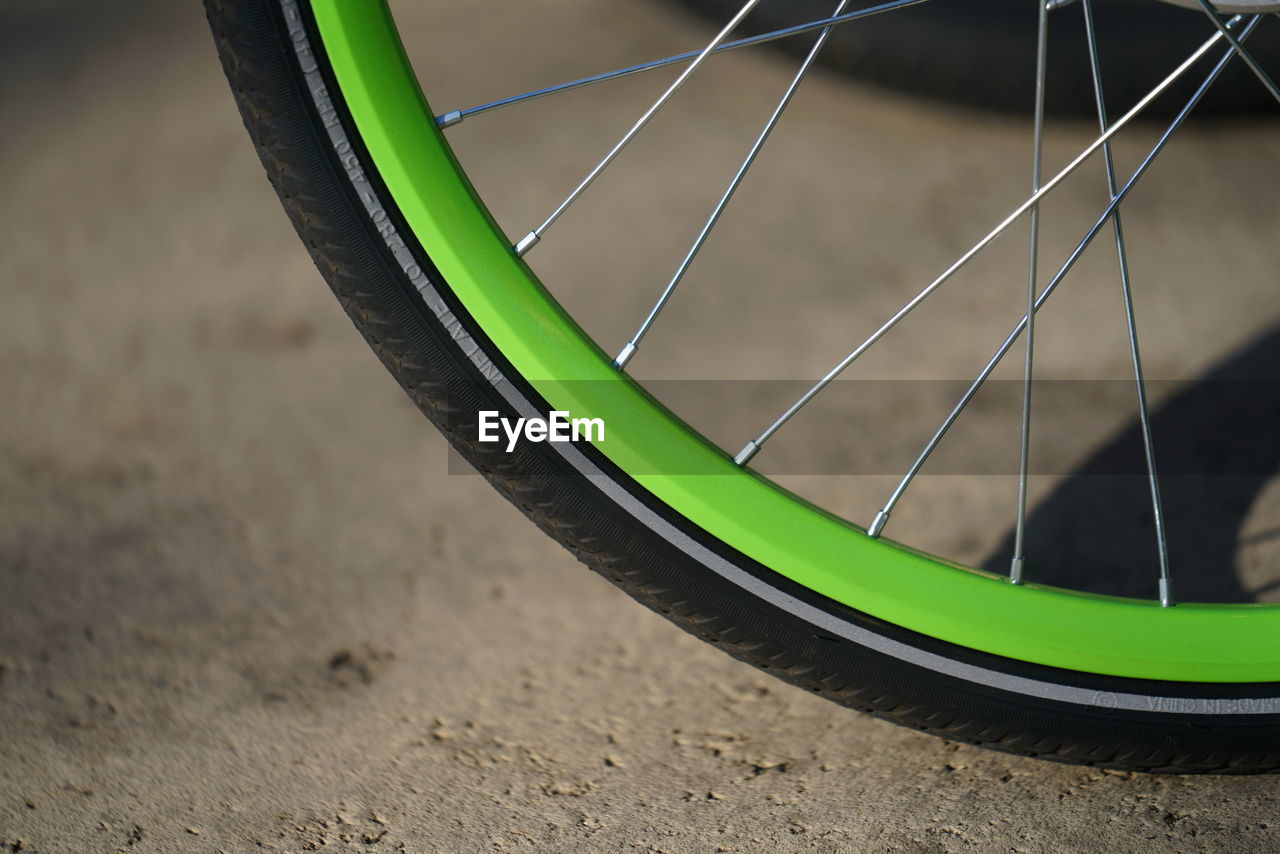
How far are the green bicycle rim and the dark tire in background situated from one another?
92cm

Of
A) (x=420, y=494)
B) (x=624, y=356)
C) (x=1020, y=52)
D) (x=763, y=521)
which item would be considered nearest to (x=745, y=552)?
(x=763, y=521)

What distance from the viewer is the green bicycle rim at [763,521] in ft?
2.20

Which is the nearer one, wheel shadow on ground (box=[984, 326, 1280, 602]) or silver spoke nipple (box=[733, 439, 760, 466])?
silver spoke nipple (box=[733, 439, 760, 466])

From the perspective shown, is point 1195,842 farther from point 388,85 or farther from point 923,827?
point 388,85

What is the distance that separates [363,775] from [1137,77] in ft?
4.20

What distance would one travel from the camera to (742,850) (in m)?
0.68

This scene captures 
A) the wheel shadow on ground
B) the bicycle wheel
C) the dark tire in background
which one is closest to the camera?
the bicycle wheel

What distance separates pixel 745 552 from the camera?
0.69 m

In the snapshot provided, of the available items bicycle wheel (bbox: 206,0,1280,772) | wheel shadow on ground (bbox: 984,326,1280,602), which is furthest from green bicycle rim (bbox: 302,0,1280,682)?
wheel shadow on ground (bbox: 984,326,1280,602)

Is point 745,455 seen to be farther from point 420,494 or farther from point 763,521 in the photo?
point 420,494

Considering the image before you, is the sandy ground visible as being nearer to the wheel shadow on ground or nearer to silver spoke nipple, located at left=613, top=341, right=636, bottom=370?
the wheel shadow on ground

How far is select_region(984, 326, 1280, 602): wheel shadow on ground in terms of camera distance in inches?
36.3

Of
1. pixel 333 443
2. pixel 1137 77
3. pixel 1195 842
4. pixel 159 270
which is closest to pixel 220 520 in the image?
pixel 333 443

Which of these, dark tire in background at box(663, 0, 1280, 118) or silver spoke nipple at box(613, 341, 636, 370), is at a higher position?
dark tire in background at box(663, 0, 1280, 118)
